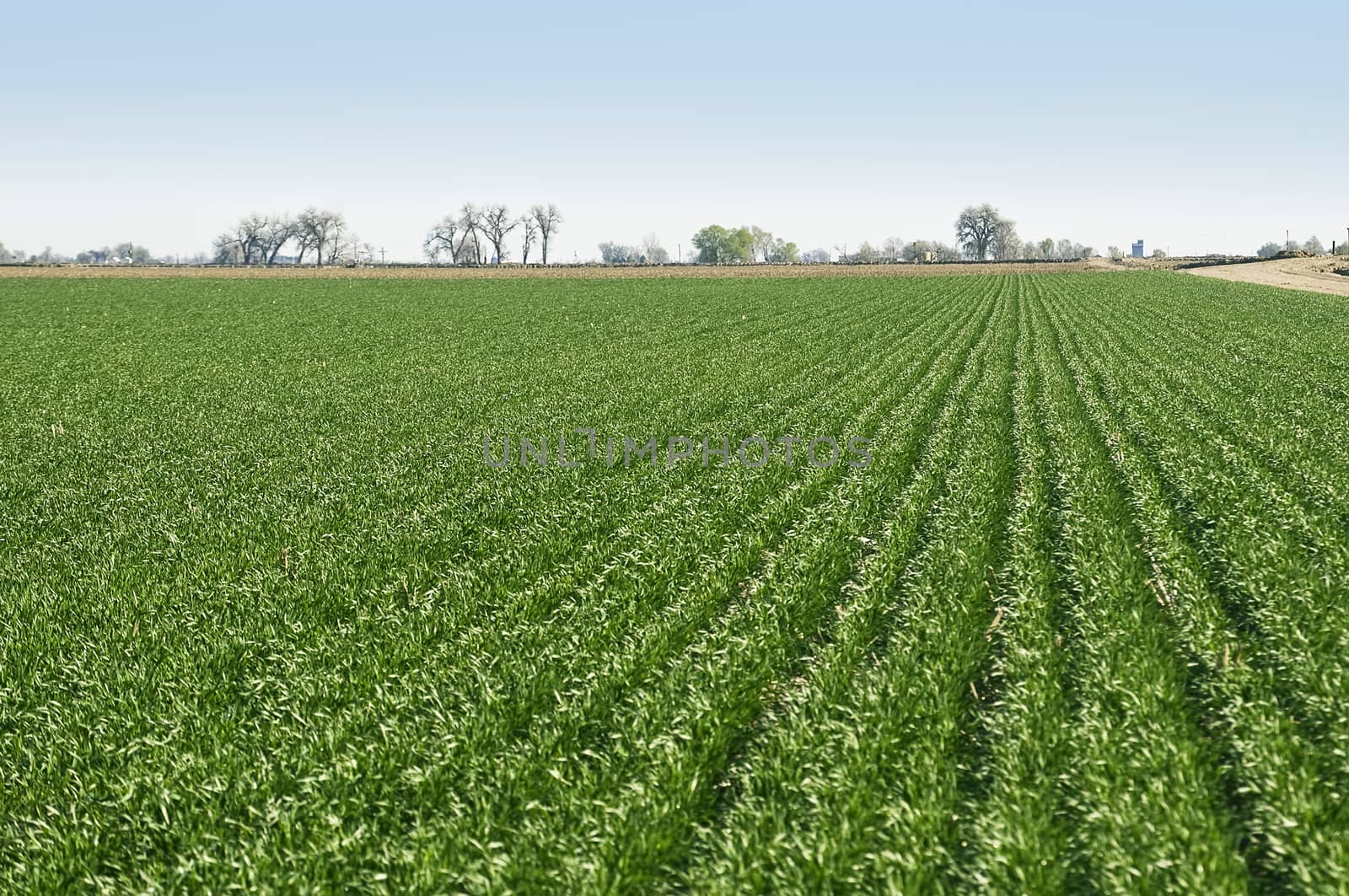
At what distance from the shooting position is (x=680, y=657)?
572cm

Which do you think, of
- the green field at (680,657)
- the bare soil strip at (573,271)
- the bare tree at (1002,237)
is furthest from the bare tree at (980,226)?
the green field at (680,657)

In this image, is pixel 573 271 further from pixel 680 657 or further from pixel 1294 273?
pixel 680 657

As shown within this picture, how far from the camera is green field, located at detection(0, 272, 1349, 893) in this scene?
382 cm

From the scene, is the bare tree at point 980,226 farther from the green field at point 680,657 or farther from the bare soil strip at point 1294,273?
the green field at point 680,657

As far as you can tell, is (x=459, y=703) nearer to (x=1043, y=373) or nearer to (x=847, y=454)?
(x=847, y=454)

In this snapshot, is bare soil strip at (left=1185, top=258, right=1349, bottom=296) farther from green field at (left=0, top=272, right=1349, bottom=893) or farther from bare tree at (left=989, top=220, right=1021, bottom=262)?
bare tree at (left=989, top=220, right=1021, bottom=262)

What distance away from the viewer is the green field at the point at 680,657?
3.82m

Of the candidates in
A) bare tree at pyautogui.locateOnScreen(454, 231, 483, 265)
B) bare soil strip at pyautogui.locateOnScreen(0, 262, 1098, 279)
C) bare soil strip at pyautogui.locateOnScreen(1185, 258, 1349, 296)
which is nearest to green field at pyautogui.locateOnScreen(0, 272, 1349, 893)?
bare soil strip at pyautogui.locateOnScreen(1185, 258, 1349, 296)

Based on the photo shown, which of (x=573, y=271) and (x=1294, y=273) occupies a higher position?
(x=573, y=271)

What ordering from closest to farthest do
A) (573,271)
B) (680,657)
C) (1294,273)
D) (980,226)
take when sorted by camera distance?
1. (680,657)
2. (1294,273)
3. (573,271)
4. (980,226)

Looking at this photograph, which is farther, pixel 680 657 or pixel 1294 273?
pixel 1294 273

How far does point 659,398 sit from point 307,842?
44.9ft

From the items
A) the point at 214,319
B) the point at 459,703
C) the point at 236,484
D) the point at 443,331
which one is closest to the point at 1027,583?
the point at 459,703

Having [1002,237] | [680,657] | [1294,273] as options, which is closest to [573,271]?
[1294,273]
